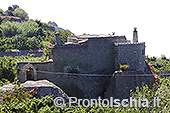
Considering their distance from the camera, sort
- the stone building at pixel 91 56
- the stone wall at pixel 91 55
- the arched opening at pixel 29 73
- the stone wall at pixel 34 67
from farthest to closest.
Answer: the arched opening at pixel 29 73
the stone wall at pixel 34 67
the stone wall at pixel 91 55
the stone building at pixel 91 56

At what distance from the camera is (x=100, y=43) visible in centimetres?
2225

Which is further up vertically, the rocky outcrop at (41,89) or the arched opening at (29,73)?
the arched opening at (29,73)

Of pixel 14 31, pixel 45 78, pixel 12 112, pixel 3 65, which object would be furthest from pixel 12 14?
pixel 12 112

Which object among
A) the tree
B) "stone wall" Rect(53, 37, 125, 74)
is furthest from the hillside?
"stone wall" Rect(53, 37, 125, 74)

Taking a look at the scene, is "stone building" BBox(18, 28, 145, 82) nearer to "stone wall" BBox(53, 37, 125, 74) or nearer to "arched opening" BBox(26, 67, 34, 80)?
"stone wall" BBox(53, 37, 125, 74)

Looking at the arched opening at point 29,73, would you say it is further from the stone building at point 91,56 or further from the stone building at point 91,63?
the stone building at point 91,56

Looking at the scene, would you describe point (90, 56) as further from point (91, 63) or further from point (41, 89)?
point (41, 89)

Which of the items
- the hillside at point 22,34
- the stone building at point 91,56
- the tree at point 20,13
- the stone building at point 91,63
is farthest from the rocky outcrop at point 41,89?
the tree at point 20,13

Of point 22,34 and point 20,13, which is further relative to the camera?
point 20,13

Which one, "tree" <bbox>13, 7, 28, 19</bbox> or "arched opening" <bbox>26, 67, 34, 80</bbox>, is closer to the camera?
"arched opening" <bbox>26, 67, 34, 80</bbox>

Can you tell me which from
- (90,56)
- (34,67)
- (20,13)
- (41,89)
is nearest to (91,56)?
(90,56)

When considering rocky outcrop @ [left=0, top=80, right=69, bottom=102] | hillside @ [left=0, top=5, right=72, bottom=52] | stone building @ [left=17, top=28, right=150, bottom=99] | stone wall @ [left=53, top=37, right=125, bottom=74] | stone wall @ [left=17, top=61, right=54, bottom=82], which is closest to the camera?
rocky outcrop @ [left=0, top=80, right=69, bottom=102]

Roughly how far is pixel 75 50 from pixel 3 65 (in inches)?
702

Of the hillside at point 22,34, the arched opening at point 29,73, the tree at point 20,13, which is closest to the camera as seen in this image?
the arched opening at point 29,73
